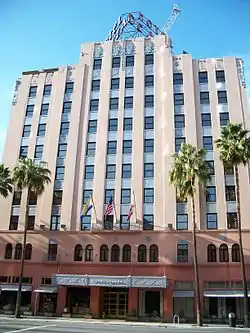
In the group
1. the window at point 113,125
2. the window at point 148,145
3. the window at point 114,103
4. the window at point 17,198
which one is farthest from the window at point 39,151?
the window at point 148,145

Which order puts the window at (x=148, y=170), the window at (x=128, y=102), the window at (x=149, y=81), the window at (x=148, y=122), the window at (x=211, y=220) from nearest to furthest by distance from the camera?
the window at (x=211, y=220), the window at (x=148, y=170), the window at (x=148, y=122), the window at (x=128, y=102), the window at (x=149, y=81)

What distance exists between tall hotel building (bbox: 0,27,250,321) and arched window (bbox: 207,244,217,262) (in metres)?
0.11

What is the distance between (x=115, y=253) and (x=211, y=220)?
1236 cm

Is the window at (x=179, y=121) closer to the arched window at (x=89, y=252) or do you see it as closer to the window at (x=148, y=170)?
the window at (x=148, y=170)

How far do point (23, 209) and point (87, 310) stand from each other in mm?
15636

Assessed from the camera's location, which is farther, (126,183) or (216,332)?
(126,183)

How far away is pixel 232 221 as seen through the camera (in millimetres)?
42719

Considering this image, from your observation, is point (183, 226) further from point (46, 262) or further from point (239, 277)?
point (46, 262)

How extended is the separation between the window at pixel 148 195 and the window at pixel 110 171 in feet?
16.3

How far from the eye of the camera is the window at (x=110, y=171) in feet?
156

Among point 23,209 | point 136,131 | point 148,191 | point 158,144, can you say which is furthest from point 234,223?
point 23,209

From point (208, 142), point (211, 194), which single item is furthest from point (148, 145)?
point (211, 194)

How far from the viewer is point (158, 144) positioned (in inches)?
1887

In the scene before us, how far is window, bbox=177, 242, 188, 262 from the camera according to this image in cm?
4184
